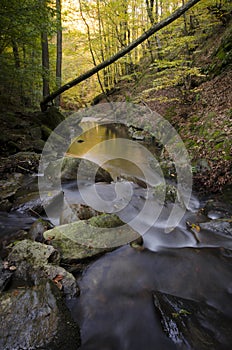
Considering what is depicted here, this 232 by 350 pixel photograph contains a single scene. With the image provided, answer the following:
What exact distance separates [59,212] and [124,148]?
25.0ft

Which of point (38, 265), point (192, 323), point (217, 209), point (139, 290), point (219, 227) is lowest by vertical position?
point (192, 323)

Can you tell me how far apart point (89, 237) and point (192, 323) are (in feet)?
6.06

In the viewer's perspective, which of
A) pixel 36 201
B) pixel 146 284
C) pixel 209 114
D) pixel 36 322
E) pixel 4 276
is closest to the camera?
pixel 36 322

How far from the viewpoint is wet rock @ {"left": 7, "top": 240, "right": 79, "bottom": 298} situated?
2808 millimetres

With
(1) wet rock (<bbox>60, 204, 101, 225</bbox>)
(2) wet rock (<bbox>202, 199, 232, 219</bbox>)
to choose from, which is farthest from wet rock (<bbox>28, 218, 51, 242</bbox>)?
(2) wet rock (<bbox>202, 199, 232, 219</bbox>)

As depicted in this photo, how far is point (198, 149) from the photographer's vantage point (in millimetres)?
6551

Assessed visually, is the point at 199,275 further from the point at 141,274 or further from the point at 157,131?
the point at 157,131

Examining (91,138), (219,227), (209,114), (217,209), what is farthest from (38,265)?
(91,138)

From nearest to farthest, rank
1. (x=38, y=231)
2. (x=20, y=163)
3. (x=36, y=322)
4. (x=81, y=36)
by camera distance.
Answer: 1. (x=36, y=322)
2. (x=38, y=231)
3. (x=20, y=163)
4. (x=81, y=36)

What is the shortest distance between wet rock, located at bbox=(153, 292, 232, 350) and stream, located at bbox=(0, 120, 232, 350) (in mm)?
40

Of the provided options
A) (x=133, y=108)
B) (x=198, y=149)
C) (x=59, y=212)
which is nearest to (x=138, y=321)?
(x=59, y=212)

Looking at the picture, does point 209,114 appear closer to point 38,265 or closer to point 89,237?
point 89,237

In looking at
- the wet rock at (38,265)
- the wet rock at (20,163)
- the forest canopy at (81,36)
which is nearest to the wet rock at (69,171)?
the wet rock at (20,163)

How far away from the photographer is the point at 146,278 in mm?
3197
